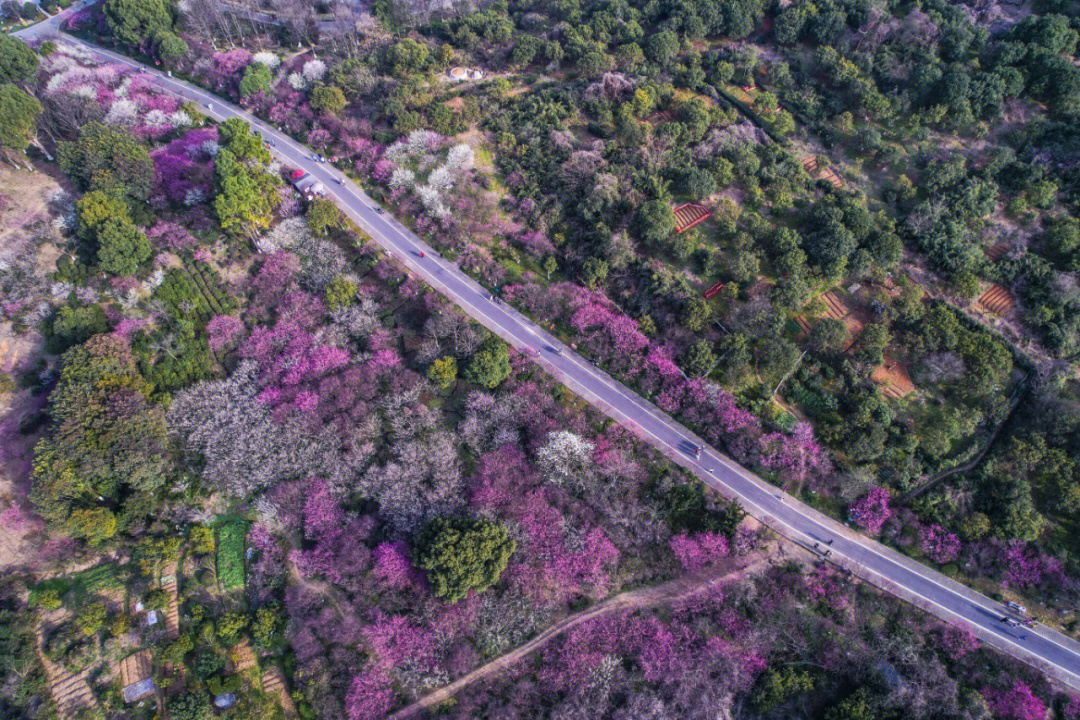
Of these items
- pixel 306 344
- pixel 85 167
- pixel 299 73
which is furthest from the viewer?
pixel 299 73

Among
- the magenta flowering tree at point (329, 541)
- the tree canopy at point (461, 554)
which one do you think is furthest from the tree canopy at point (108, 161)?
the tree canopy at point (461, 554)

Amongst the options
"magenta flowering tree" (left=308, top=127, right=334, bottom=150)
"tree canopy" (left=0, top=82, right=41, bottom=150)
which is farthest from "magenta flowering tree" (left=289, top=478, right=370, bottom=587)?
"tree canopy" (left=0, top=82, right=41, bottom=150)

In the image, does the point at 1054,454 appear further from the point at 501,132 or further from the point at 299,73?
the point at 299,73

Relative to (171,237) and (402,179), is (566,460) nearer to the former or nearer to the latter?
(402,179)

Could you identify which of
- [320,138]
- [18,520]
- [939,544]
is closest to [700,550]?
[939,544]

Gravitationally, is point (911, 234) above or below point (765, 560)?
above

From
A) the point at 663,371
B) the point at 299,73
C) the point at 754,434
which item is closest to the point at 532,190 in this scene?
the point at 663,371
